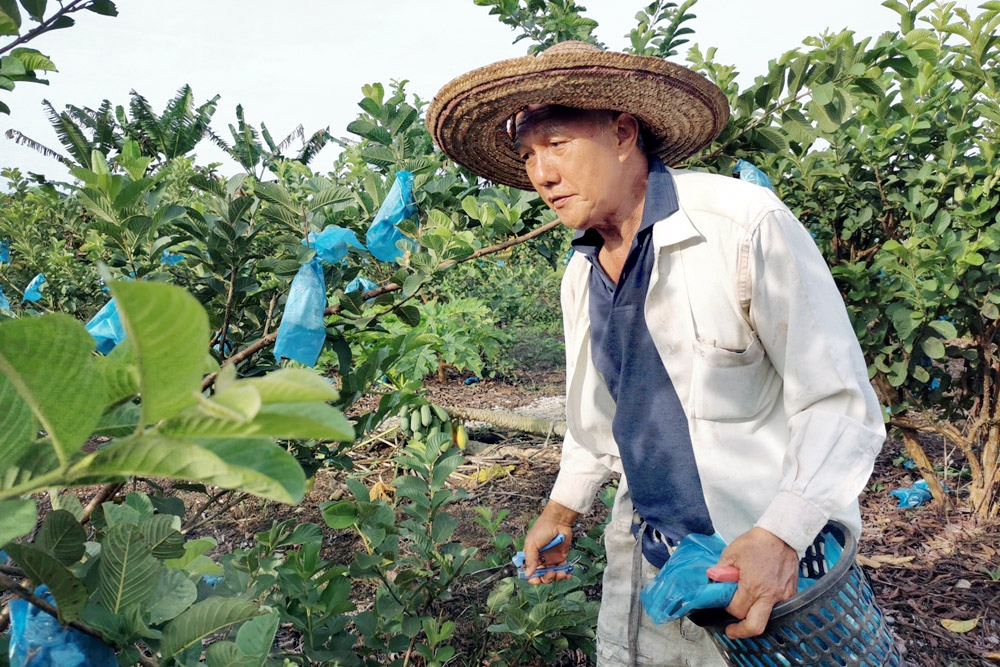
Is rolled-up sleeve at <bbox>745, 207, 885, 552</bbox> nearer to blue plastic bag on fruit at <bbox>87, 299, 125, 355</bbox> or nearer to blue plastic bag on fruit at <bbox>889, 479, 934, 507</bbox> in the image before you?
blue plastic bag on fruit at <bbox>87, 299, 125, 355</bbox>

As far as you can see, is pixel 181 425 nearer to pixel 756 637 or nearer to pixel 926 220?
pixel 756 637

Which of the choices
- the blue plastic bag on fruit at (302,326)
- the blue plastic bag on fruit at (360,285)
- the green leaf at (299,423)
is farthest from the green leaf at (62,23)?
the green leaf at (299,423)

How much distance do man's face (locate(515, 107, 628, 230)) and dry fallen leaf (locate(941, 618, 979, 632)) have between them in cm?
214

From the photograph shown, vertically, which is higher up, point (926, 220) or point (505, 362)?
point (926, 220)

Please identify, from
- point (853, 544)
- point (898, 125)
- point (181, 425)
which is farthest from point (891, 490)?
point (181, 425)

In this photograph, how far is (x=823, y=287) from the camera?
1476 millimetres

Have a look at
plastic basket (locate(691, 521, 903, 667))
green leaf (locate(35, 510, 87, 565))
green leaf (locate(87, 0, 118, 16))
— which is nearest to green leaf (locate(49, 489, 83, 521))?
green leaf (locate(35, 510, 87, 565))

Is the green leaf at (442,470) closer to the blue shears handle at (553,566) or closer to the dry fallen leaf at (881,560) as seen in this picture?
the blue shears handle at (553,566)

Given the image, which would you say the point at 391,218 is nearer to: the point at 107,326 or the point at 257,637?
the point at 107,326

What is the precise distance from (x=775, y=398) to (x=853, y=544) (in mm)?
352

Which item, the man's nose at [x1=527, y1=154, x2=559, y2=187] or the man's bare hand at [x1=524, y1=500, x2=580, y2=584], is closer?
the man's nose at [x1=527, y1=154, x2=559, y2=187]

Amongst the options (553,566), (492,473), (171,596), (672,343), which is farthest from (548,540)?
(492,473)

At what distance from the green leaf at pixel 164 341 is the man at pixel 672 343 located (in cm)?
123

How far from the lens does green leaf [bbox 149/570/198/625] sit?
31.9 inches
